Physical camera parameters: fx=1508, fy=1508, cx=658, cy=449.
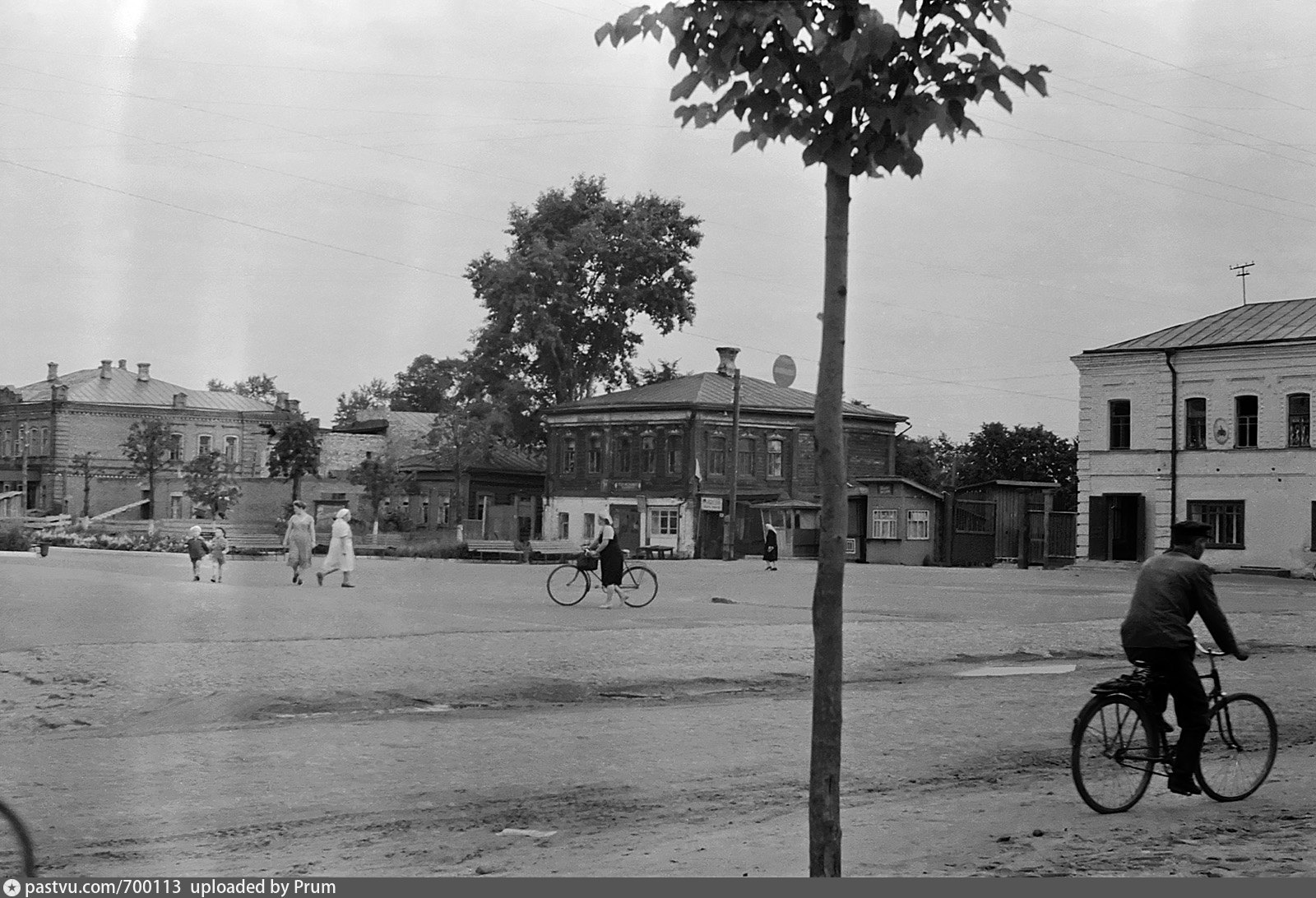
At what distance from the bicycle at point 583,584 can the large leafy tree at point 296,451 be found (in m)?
47.8

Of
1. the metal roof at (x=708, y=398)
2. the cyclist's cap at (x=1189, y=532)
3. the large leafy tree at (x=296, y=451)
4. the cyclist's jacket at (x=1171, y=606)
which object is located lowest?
the cyclist's jacket at (x=1171, y=606)

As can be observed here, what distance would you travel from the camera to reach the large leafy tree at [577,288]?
71.0 metres

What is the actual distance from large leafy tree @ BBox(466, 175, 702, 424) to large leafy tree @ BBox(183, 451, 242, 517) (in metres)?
13.1

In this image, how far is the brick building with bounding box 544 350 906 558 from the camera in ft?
222

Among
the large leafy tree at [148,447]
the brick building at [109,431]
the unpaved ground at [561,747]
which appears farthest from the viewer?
the brick building at [109,431]

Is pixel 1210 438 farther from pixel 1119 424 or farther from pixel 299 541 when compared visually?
pixel 299 541

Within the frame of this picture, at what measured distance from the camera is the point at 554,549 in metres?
53.0

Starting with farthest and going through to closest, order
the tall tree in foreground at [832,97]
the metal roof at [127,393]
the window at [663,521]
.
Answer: the metal roof at [127,393] < the window at [663,521] < the tall tree in foreground at [832,97]

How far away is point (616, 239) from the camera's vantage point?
73.2m

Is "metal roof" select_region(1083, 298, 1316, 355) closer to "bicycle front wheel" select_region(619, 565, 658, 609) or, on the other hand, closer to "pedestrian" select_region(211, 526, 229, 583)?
"bicycle front wheel" select_region(619, 565, 658, 609)

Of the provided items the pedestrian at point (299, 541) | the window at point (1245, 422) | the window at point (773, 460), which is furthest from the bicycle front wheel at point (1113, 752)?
the window at point (773, 460)

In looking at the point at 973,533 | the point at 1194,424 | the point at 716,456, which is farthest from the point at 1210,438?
the point at 716,456

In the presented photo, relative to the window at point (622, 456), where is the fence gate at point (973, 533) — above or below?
below

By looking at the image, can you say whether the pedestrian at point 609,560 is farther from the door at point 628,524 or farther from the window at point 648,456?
the window at point 648,456
